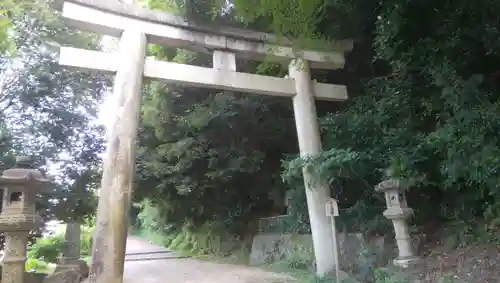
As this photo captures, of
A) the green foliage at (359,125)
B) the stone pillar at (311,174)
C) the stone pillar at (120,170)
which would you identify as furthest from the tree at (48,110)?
the stone pillar at (311,174)

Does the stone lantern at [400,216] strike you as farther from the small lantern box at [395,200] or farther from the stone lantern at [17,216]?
the stone lantern at [17,216]

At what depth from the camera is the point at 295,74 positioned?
7.00m

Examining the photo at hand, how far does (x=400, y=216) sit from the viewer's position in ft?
18.4

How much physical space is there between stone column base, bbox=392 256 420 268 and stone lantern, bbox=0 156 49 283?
5368 millimetres

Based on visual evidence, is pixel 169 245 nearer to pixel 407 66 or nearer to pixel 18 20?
pixel 18 20

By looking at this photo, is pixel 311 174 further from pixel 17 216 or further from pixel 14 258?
pixel 14 258

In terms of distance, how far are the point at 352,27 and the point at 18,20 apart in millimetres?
6784

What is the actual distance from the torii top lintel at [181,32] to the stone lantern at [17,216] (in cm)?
238

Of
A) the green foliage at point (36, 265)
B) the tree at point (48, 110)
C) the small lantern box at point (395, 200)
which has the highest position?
the tree at point (48, 110)

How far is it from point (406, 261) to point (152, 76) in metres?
4.72

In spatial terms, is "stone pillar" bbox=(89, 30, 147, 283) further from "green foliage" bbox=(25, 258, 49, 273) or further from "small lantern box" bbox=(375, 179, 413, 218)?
"green foliage" bbox=(25, 258, 49, 273)

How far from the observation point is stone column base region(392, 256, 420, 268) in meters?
5.48

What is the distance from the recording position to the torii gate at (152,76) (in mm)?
5082

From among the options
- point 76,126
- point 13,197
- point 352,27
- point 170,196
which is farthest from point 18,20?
point 352,27
